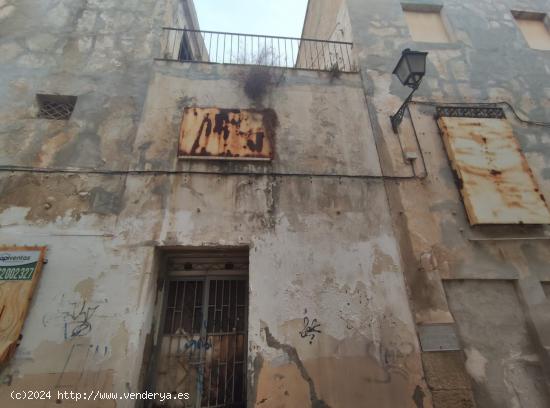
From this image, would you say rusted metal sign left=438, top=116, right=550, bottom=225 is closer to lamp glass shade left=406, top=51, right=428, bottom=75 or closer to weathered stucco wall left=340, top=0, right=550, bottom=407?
weathered stucco wall left=340, top=0, right=550, bottom=407

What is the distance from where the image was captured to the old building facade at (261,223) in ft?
11.1

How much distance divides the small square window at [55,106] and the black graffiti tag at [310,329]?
4.91 meters

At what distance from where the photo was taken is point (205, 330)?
3928mm

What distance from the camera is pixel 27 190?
3.91 meters

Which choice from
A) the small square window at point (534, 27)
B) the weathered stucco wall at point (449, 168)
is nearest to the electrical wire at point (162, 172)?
the weathered stucco wall at point (449, 168)

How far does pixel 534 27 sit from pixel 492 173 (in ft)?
16.3

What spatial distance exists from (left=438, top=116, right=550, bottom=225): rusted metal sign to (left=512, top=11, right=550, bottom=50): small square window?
330cm

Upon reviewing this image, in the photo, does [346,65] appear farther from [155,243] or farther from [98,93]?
[155,243]

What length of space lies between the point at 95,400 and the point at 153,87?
449cm

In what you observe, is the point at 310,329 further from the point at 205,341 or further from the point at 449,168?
the point at 449,168

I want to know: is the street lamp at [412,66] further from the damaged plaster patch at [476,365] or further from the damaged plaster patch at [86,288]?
the damaged plaster patch at [86,288]

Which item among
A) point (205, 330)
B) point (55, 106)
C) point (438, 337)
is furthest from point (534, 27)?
point (55, 106)

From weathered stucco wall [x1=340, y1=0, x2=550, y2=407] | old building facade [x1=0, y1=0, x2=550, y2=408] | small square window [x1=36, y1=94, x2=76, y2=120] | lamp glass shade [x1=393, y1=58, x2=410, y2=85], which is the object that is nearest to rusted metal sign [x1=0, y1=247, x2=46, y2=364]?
old building facade [x1=0, y1=0, x2=550, y2=408]

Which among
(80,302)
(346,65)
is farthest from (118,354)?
(346,65)
